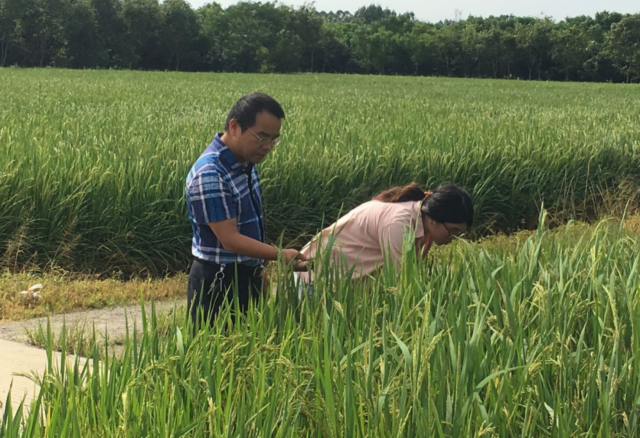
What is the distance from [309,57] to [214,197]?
288 feet

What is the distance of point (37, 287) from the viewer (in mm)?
5188

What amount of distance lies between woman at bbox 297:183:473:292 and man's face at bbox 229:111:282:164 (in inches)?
16.3

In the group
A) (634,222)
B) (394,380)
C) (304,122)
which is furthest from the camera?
(304,122)

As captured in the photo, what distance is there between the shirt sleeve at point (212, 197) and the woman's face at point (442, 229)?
823mm

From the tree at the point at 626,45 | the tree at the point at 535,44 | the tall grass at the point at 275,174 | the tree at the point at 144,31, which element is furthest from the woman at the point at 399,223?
the tree at the point at 535,44

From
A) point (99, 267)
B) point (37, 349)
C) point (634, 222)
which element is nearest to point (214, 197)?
point (37, 349)

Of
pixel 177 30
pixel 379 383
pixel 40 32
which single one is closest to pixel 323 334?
pixel 379 383

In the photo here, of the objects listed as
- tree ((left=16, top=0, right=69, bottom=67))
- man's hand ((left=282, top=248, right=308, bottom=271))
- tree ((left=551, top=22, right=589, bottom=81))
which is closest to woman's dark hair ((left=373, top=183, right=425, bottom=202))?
man's hand ((left=282, top=248, right=308, bottom=271))

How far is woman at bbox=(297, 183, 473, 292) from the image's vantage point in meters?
3.16

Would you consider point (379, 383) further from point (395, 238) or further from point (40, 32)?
point (40, 32)

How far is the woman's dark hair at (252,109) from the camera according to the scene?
2.98 meters

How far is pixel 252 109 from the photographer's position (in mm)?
2980

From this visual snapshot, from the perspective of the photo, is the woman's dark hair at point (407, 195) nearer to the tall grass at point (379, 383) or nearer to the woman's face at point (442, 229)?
the woman's face at point (442, 229)

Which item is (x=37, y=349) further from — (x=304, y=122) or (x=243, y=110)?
(x=304, y=122)
